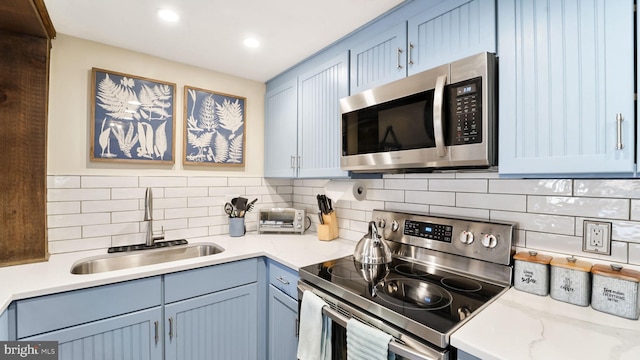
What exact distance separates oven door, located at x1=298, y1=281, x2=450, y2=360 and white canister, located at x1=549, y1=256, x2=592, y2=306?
1.84ft

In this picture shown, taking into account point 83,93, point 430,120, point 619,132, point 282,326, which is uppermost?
point 83,93

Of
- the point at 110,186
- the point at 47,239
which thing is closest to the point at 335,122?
the point at 110,186

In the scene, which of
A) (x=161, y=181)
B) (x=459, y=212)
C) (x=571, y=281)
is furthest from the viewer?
(x=161, y=181)

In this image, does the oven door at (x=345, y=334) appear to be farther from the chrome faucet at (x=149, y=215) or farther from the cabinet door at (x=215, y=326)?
the chrome faucet at (x=149, y=215)

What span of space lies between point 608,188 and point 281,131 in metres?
1.92

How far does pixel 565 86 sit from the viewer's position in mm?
940

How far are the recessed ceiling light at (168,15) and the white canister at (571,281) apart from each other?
6.84 feet

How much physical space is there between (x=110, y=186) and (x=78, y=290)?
0.78 metres

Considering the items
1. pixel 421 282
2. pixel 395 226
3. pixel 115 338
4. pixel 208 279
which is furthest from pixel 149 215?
pixel 421 282

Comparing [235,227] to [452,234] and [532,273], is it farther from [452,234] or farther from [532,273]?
[532,273]

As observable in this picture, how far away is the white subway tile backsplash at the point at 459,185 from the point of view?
1.43 metres

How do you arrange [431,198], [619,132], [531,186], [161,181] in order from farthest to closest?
[161,181] → [431,198] → [531,186] → [619,132]

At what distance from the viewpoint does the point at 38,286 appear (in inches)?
48.9

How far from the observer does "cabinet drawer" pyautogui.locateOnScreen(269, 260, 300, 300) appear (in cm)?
160
